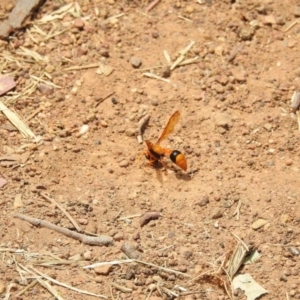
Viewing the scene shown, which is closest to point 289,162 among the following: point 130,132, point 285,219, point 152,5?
point 285,219

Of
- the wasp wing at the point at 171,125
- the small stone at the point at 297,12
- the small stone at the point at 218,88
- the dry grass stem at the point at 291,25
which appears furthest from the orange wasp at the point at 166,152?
the small stone at the point at 297,12

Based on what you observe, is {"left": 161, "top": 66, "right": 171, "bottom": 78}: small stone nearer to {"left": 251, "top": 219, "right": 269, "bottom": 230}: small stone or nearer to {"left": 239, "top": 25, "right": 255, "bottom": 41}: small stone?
{"left": 239, "top": 25, "right": 255, "bottom": 41}: small stone

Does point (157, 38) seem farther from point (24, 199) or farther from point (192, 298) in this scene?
point (192, 298)

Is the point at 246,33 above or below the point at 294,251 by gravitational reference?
above

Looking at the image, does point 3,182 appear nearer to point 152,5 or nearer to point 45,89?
point 45,89

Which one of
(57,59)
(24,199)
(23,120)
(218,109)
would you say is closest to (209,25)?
(218,109)

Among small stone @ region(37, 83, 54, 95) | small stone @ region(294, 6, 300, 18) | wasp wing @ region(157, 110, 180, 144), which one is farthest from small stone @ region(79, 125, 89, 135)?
small stone @ region(294, 6, 300, 18)
